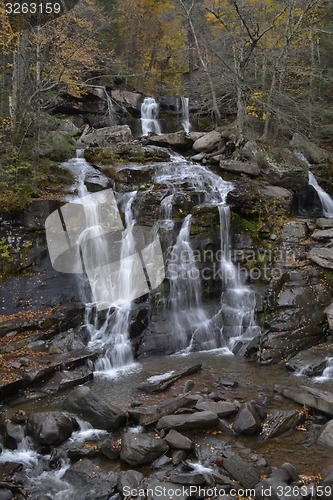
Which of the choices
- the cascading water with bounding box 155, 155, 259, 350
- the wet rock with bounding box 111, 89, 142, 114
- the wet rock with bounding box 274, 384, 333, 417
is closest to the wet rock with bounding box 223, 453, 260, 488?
the wet rock with bounding box 274, 384, 333, 417

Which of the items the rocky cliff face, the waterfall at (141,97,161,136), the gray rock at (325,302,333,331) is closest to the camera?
the gray rock at (325,302,333,331)

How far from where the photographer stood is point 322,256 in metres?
11.3

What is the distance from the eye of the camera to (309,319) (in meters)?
10.2

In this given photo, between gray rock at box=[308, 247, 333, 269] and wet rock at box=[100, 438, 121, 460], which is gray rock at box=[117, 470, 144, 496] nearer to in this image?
wet rock at box=[100, 438, 121, 460]

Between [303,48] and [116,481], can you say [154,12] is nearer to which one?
[303,48]

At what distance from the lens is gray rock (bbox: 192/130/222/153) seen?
1722 cm

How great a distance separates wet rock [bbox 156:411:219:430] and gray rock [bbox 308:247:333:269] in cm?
616

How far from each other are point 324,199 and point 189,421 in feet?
38.8

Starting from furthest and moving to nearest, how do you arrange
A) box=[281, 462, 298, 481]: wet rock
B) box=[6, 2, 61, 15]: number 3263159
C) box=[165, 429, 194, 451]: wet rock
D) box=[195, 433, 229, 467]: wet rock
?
box=[6, 2, 61, 15]: number 3263159 < box=[165, 429, 194, 451]: wet rock < box=[195, 433, 229, 467]: wet rock < box=[281, 462, 298, 481]: wet rock

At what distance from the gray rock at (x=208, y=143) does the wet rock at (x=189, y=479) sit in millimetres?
13996

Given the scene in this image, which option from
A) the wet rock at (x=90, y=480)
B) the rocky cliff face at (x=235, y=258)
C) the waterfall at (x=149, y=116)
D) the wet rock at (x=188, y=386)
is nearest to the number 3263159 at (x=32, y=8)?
the rocky cliff face at (x=235, y=258)

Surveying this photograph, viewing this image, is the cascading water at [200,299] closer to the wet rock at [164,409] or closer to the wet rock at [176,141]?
the wet rock at [164,409]

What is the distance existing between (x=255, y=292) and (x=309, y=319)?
71.1 inches

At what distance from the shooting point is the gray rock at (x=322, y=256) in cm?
1113
